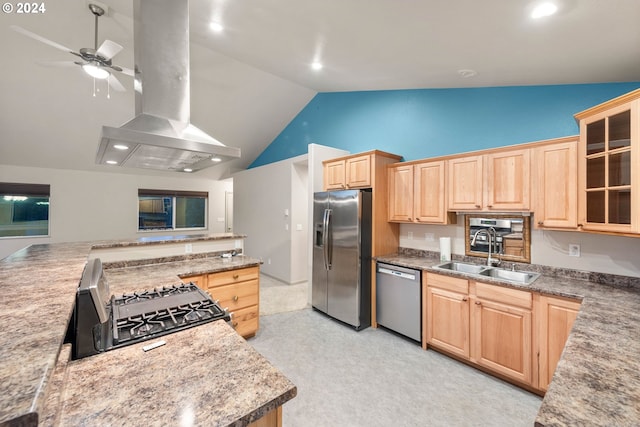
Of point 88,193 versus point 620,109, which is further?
point 88,193

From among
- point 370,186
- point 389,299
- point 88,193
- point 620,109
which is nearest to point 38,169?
point 88,193

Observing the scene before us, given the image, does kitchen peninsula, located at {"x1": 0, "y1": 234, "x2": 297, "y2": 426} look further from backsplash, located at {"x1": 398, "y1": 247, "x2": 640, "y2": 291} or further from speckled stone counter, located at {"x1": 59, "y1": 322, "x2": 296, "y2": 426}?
backsplash, located at {"x1": 398, "y1": 247, "x2": 640, "y2": 291}

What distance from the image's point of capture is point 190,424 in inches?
30.7

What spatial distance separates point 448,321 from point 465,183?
142cm

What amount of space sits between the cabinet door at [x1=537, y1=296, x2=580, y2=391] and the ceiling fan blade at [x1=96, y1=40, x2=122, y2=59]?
4329mm

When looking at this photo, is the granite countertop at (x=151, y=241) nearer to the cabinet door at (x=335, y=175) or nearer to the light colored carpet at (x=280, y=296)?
the light colored carpet at (x=280, y=296)

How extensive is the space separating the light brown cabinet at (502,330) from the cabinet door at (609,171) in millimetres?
769

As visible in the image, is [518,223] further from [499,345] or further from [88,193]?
[88,193]

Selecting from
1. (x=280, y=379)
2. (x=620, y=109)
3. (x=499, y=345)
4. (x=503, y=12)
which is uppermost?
(x=503, y=12)

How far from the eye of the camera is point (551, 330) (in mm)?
2068

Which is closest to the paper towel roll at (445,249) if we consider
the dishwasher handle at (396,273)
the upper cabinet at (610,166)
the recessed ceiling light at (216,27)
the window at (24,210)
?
the dishwasher handle at (396,273)

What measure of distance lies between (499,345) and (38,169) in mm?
7876

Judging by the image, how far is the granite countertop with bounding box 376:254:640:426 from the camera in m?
0.82

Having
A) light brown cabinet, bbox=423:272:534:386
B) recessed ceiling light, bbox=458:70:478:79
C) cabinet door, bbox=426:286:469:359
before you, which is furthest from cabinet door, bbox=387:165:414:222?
recessed ceiling light, bbox=458:70:478:79
